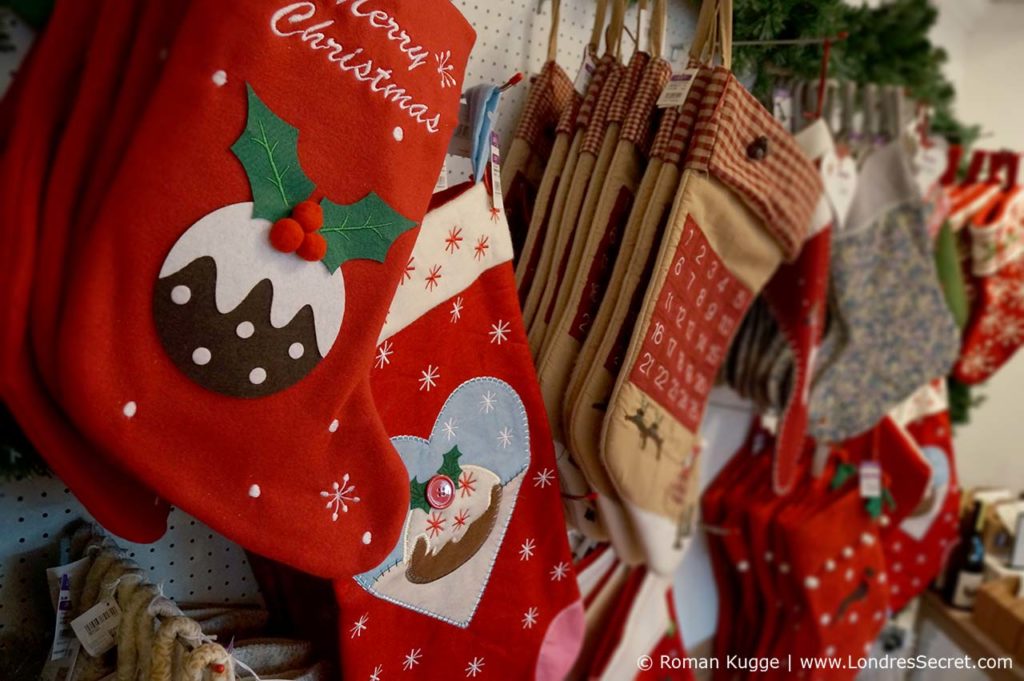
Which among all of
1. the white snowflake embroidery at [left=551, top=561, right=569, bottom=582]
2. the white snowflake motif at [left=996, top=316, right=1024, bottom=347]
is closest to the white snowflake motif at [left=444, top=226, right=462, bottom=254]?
the white snowflake embroidery at [left=551, top=561, right=569, bottom=582]

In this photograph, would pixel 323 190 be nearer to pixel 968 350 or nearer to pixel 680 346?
pixel 680 346

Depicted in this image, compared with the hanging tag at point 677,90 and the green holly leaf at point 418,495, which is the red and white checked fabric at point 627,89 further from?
the green holly leaf at point 418,495

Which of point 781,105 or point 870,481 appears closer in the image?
point 781,105

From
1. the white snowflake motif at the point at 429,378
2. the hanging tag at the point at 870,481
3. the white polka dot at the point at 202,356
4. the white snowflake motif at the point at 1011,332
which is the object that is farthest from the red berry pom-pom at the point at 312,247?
the white snowflake motif at the point at 1011,332

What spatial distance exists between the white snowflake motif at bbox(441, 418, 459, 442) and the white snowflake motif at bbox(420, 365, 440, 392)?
0.05 metres

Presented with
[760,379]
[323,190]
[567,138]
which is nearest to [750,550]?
[760,379]

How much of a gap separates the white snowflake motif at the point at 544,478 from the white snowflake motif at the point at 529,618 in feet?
0.51

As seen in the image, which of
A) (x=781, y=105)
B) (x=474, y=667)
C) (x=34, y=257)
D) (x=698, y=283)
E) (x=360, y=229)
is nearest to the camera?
(x=34, y=257)

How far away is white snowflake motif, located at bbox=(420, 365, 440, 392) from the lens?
740mm

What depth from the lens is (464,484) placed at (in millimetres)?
772

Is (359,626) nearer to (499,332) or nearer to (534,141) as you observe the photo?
(499,332)

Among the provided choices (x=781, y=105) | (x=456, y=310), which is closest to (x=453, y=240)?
(x=456, y=310)

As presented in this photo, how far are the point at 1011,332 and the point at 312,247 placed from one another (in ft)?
6.73

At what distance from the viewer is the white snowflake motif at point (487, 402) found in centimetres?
79
